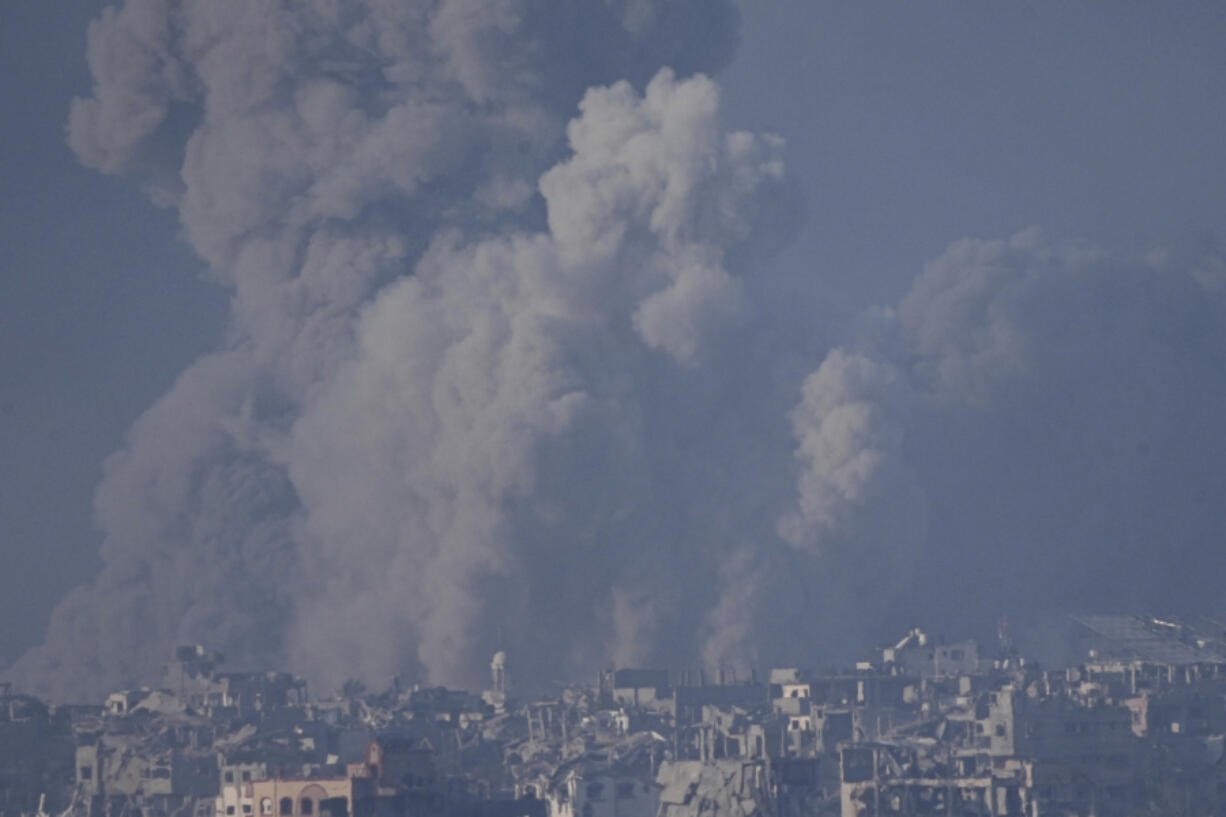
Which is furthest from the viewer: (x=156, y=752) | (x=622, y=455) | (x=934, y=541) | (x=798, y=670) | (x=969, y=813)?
(x=934, y=541)

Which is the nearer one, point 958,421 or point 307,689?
point 307,689

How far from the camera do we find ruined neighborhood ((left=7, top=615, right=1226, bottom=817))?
66.3 m

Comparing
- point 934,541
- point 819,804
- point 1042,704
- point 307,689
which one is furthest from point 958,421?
point 819,804

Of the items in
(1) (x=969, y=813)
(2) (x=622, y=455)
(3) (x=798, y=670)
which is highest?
(2) (x=622, y=455)

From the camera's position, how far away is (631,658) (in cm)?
9362

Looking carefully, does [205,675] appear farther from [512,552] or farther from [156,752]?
[156,752]

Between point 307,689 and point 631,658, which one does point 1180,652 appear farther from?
point 307,689

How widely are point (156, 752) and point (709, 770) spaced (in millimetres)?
13542

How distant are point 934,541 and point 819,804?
1479 inches

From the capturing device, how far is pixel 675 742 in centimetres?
7812

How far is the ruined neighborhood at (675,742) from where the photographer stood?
66312 millimetres

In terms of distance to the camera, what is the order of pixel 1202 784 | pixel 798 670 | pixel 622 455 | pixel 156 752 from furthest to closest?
pixel 622 455
pixel 798 670
pixel 156 752
pixel 1202 784

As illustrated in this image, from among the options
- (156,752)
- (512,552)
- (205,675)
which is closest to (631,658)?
(512,552)

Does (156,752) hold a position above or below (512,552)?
below
